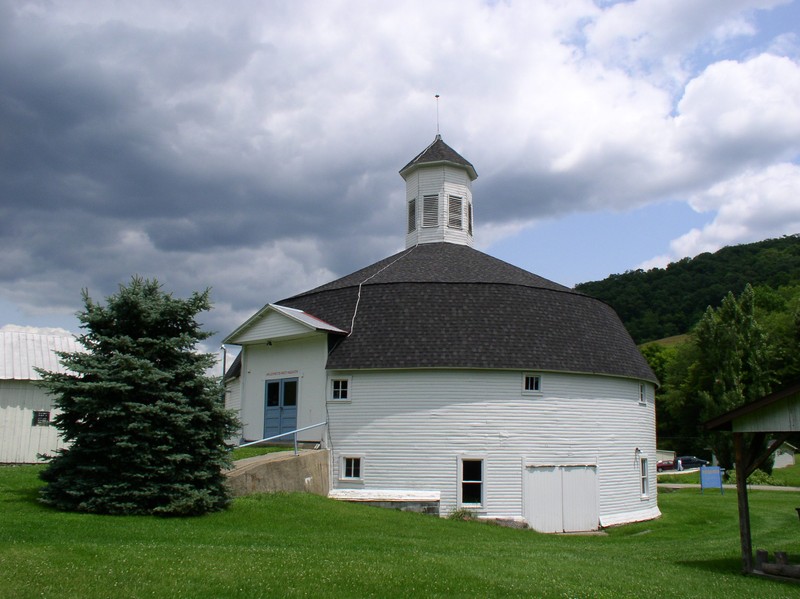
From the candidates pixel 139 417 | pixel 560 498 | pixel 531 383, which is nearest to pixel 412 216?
pixel 531 383

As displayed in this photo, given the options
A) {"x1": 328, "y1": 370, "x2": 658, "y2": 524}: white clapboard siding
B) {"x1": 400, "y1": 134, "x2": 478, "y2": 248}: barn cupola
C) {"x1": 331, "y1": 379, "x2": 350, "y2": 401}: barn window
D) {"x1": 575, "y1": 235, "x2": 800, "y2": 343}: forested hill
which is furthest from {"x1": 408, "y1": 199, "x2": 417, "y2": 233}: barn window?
{"x1": 575, "y1": 235, "x2": 800, "y2": 343}: forested hill

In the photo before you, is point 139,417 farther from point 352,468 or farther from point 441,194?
point 441,194

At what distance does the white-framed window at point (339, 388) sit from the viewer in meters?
20.1

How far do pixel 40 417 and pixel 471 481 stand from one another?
1278cm

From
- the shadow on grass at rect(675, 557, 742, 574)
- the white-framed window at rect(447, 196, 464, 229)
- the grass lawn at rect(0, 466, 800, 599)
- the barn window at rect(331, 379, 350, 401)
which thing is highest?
the white-framed window at rect(447, 196, 464, 229)

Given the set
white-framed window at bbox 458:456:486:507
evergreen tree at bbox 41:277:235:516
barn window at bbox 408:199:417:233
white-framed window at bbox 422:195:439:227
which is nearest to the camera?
evergreen tree at bbox 41:277:235:516

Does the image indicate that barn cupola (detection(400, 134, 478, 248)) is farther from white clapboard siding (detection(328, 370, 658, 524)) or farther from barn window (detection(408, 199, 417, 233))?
white clapboard siding (detection(328, 370, 658, 524))

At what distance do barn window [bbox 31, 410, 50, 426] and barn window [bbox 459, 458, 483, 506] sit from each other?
40.2 feet

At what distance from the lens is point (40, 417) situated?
22.3 metres

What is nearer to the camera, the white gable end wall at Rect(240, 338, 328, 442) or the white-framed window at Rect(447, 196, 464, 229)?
the white gable end wall at Rect(240, 338, 328, 442)

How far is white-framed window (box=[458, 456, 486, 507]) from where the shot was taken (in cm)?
1912

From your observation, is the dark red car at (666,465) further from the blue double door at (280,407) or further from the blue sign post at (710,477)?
the blue double door at (280,407)

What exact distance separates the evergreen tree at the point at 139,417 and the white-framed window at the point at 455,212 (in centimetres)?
1391

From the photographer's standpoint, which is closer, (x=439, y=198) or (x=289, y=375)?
(x=289, y=375)
